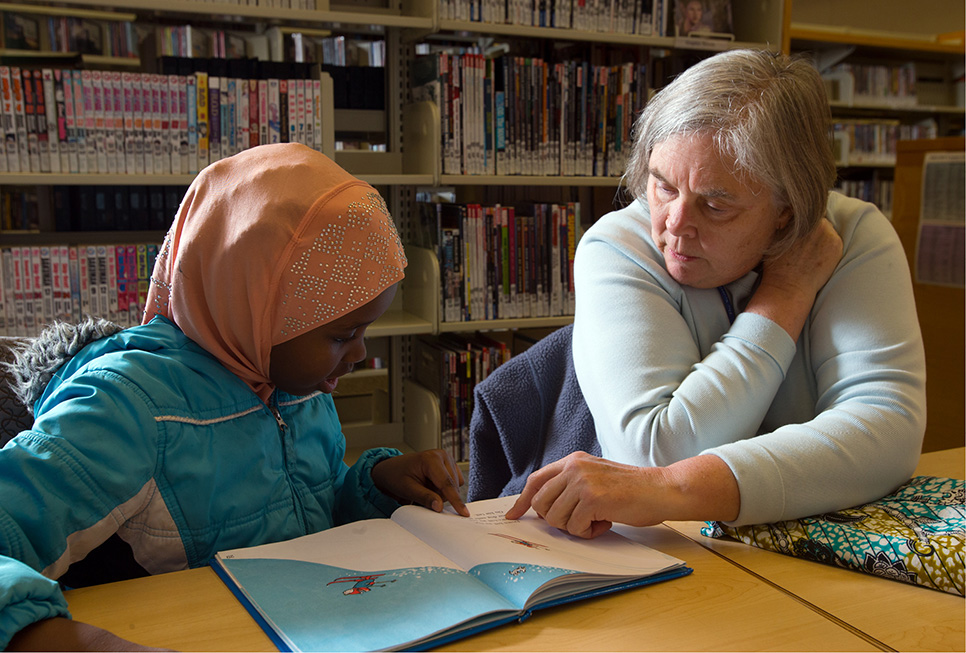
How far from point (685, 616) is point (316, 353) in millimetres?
508

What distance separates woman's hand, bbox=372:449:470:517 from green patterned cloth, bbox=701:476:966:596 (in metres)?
0.32

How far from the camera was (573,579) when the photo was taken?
726mm

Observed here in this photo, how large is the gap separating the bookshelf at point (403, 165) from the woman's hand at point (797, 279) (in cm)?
122

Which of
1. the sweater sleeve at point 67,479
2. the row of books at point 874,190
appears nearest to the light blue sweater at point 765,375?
the sweater sleeve at point 67,479

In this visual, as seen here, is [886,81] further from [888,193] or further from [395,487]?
[395,487]

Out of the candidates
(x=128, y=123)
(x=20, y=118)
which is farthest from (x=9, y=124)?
(x=128, y=123)

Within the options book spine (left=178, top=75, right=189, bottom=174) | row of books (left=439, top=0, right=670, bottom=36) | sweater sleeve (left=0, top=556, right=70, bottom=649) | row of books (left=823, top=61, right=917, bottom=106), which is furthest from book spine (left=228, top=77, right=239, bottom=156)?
row of books (left=823, top=61, right=917, bottom=106)

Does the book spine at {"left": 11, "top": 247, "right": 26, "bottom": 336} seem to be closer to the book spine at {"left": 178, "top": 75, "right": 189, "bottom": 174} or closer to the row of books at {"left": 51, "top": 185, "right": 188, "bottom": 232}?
the row of books at {"left": 51, "top": 185, "right": 188, "bottom": 232}

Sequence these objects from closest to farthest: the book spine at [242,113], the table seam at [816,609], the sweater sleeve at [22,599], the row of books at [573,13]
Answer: the sweater sleeve at [22,599] → the table seam at [816,609] → the book spine at [242,113] → the row of books at [573,13]

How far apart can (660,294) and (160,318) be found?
69cm

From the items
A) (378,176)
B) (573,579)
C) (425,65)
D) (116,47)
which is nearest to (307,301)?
(573,579)

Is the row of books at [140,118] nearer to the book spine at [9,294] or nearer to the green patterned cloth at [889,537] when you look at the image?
the book spine at [9,294]

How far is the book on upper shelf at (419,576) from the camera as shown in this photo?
647mm

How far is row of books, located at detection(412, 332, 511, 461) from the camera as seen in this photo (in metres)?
2.65
